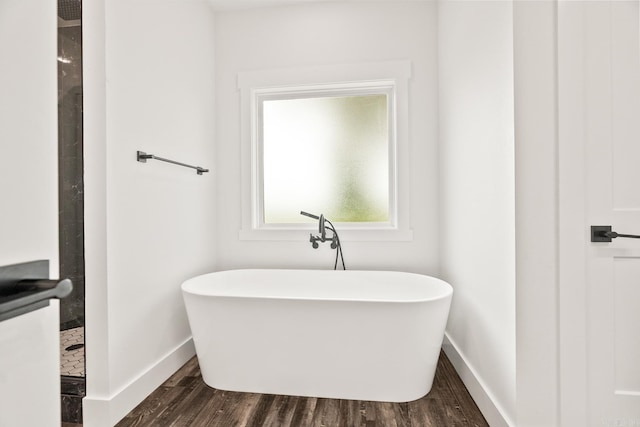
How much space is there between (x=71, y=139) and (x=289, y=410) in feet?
5.95

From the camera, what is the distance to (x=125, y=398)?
1.72 m

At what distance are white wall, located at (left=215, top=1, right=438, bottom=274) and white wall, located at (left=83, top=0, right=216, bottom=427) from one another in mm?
278

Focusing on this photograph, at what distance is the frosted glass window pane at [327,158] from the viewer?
284cm

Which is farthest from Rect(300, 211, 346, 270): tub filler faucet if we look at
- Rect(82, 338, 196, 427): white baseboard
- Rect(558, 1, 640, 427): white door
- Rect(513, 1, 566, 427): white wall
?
Rect(558, 1, 640, 427): white door

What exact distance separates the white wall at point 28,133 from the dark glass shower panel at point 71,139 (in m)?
1.32

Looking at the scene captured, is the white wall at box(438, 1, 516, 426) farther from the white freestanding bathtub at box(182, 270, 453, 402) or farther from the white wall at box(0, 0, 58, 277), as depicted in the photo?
the white wall at box(0, 0, 58, 277)

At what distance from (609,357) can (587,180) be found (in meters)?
0.72

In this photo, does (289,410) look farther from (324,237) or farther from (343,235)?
(343,235)

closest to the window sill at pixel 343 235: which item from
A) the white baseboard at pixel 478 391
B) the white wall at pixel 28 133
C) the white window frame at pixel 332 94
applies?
the white window frame at pixel 332 94

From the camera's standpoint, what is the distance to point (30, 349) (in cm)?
59

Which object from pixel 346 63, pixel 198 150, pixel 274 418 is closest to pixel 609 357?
pixel 274 418

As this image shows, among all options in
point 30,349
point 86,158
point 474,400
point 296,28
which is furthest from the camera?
point 296,28

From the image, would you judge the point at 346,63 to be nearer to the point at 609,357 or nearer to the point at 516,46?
the point at 516,46

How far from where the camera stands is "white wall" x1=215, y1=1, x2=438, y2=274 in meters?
2.64
